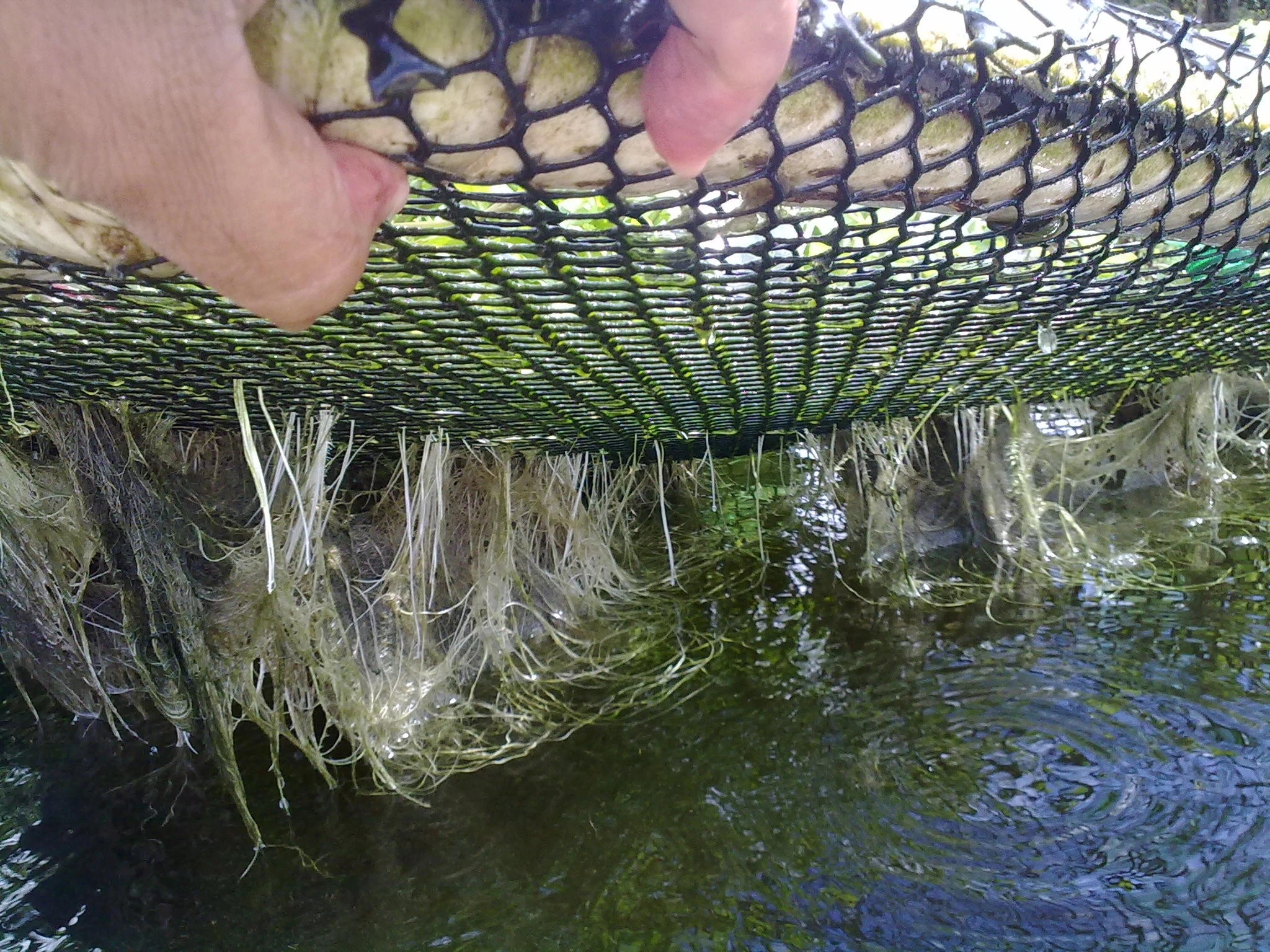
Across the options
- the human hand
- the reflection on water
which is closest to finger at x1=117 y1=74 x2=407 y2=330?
the human hand

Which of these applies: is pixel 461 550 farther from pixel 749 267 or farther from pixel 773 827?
pixel 749 267

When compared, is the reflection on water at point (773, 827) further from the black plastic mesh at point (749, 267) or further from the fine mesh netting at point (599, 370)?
the black plastic mesh at point (749, 267)

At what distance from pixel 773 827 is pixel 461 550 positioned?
1.17m

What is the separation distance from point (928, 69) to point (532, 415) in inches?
53.3

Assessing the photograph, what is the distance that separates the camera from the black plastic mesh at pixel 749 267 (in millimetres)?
672

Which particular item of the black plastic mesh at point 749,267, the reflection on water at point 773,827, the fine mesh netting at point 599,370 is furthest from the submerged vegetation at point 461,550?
the black plastic mesh at point 749,267

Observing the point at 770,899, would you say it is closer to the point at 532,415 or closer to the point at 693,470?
the point at 532,415

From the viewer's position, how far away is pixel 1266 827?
176 centimetres

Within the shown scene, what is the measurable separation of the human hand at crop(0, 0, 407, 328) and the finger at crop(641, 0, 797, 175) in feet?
0.64

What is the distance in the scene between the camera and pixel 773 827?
A: 1.89 m

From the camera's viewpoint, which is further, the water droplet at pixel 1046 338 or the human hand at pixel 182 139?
the water droplet at pixel 1046 338

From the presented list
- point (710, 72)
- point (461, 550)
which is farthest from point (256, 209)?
point (461, 550)

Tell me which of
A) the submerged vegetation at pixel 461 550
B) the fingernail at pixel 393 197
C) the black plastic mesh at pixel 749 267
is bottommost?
the submerged vegetation at pixel 461 550

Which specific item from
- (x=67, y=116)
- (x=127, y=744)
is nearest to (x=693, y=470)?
(x=127, y=744)
